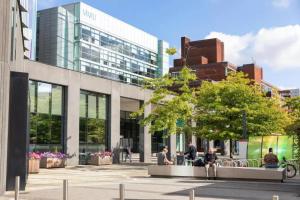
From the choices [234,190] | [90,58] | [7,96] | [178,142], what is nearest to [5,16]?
[7,96]

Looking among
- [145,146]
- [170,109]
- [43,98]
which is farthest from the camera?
[145,146]

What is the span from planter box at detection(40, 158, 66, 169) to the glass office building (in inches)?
1031

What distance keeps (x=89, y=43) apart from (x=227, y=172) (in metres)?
45.1

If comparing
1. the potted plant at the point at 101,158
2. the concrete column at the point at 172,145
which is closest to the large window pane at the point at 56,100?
the potted plant at the point at 101,158

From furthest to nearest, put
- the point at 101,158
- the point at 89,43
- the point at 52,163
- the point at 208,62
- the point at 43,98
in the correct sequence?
the point at 208,62
the point at 89,43
the point at 101,158
the point at 43,98
the point at 52,163

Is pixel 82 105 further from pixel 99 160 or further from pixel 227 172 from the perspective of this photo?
pixel 227 172

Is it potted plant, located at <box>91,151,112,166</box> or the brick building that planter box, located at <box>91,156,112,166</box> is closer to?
potted plant, located at <box>91,151,112,166</box>

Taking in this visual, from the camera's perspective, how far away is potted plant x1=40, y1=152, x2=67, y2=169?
30109 mm

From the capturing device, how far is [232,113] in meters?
36.8

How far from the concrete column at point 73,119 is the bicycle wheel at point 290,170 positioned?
49.0ft

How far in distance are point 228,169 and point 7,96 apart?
37.2ft

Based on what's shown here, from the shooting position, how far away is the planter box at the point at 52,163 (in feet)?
98.8

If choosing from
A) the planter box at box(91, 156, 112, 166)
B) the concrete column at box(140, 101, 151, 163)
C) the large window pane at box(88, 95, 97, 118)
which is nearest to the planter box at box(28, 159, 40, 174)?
the planter box at box(91, 156, 112, 166)

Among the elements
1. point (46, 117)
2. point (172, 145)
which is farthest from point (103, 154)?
point (172, 145)
